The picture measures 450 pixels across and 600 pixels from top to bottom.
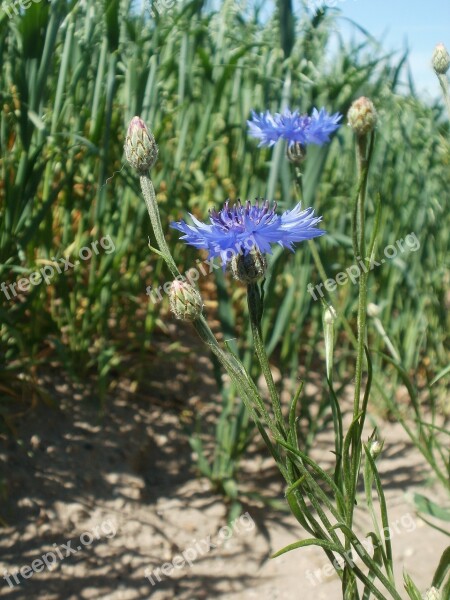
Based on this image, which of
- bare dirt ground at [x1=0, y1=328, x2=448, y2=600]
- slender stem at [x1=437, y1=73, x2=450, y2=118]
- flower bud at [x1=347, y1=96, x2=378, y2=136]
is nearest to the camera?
flower bud at [x1=347, y1=96, x2=378, y2=136]

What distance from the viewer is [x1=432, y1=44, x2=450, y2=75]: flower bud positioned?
119cm

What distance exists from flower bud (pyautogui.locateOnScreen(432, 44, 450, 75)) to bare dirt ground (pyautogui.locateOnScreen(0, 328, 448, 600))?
1.09m

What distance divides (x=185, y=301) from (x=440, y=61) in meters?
0.69

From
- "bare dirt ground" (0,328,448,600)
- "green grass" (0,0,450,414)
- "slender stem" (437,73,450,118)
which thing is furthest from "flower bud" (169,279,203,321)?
"bare dirt ground" (0,328,448,600)

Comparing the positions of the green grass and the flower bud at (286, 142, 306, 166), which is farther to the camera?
the green grass

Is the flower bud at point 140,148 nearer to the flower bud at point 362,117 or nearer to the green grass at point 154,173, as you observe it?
the flower bud at point 362,117

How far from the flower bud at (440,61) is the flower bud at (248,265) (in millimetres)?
597

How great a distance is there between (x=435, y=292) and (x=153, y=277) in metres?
0.96

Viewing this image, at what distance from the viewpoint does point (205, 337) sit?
80cm

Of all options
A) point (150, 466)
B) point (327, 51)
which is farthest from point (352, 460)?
point (327, 51)

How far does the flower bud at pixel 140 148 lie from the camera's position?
32.6 inches

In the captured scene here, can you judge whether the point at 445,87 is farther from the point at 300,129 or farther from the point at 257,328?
the point at 257,328

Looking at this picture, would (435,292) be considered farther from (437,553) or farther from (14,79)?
(14,79)

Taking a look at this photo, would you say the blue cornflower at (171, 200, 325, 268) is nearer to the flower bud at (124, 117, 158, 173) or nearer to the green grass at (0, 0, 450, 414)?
the flower bud at (124, 117, 158, 173)
